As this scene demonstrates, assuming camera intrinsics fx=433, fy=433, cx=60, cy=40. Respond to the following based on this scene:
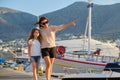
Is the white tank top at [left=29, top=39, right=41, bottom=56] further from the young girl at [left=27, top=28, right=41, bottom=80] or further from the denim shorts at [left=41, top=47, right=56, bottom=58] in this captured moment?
the denim shorts at [left=41, top=47, right=56, bottom=58]

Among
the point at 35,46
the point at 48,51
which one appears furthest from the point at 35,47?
the point at 48,51

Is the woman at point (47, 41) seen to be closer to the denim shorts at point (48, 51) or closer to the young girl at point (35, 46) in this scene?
the denim shorts at point (48, 51)

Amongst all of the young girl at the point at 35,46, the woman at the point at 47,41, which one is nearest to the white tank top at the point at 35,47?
the young girl at the point at 35,46

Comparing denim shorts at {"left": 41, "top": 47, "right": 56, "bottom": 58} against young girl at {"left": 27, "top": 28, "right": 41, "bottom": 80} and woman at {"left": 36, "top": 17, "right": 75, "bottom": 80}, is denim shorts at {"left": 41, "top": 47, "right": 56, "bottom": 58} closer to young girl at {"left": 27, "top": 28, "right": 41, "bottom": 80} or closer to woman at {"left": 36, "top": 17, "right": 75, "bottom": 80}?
woman at {"left": 36, "top": 17, "right": 75, "bottom": 80}

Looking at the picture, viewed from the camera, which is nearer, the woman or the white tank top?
the woman

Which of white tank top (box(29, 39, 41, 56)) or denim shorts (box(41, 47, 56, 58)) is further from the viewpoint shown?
white tank top (box(29, 39, 41, 56))

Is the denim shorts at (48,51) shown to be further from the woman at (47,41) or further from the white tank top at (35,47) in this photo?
the white tank top at (35,47)

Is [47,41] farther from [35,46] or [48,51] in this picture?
[35,46]

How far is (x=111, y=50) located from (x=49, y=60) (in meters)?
33.5

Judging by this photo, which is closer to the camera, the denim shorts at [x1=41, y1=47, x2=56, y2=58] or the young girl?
the denim shorts at [x1=41, y1=47, x2=56, y2=58]

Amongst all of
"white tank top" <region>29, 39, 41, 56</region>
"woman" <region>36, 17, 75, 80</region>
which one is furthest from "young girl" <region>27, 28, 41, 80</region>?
"woman" <region>36, 17, 75, 80</region>

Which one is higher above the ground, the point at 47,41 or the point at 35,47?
the point at 47,41

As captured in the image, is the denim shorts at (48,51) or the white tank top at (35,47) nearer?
the denim shorts at (48,51)

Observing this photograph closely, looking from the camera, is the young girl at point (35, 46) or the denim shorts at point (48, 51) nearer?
the denim shorts at point (48, 51)
